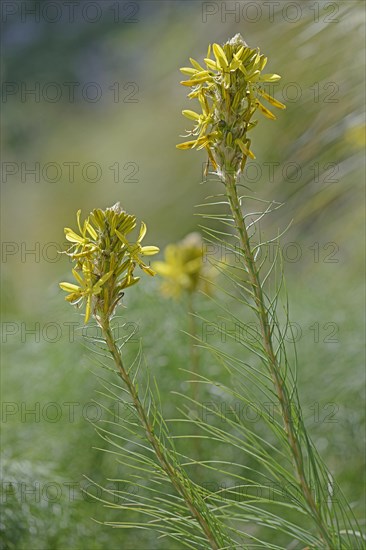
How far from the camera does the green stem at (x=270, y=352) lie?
464 mm

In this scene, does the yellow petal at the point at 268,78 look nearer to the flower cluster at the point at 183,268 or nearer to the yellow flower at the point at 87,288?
the yellow flower at the point at 87,288

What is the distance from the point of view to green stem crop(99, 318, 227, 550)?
0.49 metres

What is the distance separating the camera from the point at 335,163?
1.11 metres

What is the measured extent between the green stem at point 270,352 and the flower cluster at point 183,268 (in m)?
0.50

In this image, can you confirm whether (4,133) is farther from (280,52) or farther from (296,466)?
(296,466)

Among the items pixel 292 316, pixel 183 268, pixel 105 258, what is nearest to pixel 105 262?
pixel 105 258

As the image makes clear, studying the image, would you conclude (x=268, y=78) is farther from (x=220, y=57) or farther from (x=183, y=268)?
(x=183, y=268)

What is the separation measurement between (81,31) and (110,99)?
554 mm

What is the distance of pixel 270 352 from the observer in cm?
49

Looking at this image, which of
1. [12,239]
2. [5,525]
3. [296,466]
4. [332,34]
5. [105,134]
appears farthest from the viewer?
[105,134]

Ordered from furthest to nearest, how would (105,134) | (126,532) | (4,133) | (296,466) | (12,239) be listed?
(105,134) < (12,239) < (4,133) < (126,532) < (296,466)

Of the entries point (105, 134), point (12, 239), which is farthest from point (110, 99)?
point (12, 239)

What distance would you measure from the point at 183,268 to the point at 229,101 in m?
0.58

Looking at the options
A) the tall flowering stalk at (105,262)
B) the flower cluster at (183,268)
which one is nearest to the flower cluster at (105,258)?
the tall flowering stalk at (105,262)
